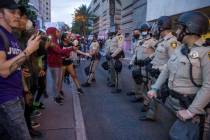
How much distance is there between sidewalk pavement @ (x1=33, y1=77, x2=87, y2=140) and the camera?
5918 millimetres

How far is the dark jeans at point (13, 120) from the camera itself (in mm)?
3186

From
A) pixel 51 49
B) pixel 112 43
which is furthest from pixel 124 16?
pixel 51 49

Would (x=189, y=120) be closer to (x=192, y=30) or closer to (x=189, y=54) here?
(x=189, y=54)

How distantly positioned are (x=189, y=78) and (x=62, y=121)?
11.7 ft

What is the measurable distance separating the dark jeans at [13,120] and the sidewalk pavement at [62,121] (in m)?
2.51

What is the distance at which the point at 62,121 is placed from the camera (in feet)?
22.3

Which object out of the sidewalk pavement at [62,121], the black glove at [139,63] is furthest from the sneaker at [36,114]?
the black glove at [139,63]

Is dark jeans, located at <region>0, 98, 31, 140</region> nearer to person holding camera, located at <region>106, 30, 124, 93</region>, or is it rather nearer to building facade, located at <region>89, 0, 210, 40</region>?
person holding camera, located at <region>106, 30, 124, 93</region>

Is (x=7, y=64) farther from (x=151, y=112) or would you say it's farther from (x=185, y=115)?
(x=151, y=112)

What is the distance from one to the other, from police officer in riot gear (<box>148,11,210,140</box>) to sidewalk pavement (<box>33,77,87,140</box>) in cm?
236

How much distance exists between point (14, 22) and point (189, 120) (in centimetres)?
195

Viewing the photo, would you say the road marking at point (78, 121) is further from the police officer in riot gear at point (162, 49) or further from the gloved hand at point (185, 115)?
the gloved hand at point (185, 115)

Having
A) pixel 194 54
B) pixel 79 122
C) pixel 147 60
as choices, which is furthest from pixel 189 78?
pixel 147 60

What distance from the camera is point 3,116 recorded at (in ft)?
10.6
